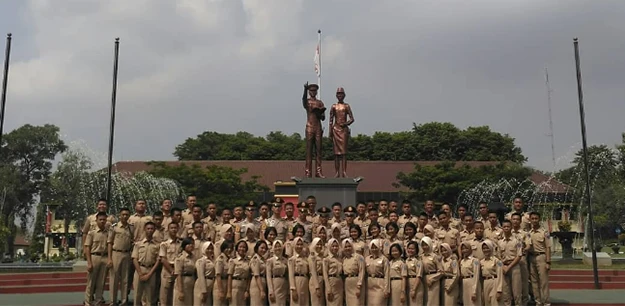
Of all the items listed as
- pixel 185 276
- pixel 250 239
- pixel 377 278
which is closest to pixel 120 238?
pixel 185 276

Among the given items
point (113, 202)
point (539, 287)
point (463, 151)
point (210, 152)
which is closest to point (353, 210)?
point (539, 287)

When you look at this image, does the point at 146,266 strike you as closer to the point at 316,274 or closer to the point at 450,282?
the point at 316,274

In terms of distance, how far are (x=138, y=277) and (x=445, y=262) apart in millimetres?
4158

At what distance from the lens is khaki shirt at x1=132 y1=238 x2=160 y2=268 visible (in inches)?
316

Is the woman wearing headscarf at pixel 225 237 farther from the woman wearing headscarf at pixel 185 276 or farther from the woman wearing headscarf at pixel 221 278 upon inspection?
the woman wearing headscarf at pixel 185 276

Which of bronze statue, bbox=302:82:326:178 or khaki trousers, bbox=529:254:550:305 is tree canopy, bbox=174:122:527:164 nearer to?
bronze statue, bbox=302:82:326:178

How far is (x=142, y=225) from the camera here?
28.4ft

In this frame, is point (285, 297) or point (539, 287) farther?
point (539, 287)

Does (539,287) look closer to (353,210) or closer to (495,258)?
(495,258)

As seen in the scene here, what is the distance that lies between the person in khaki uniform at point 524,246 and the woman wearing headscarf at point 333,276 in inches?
104

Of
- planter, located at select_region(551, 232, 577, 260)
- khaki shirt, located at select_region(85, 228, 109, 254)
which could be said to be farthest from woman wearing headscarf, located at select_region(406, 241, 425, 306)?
planter, located at select_region(551, 232, 577, 260)

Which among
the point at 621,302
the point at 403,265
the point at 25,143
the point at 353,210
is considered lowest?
the point at 621,302

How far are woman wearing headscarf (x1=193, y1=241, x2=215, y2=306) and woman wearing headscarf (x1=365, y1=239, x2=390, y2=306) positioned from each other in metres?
2.00

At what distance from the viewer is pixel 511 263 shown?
26.3ft
